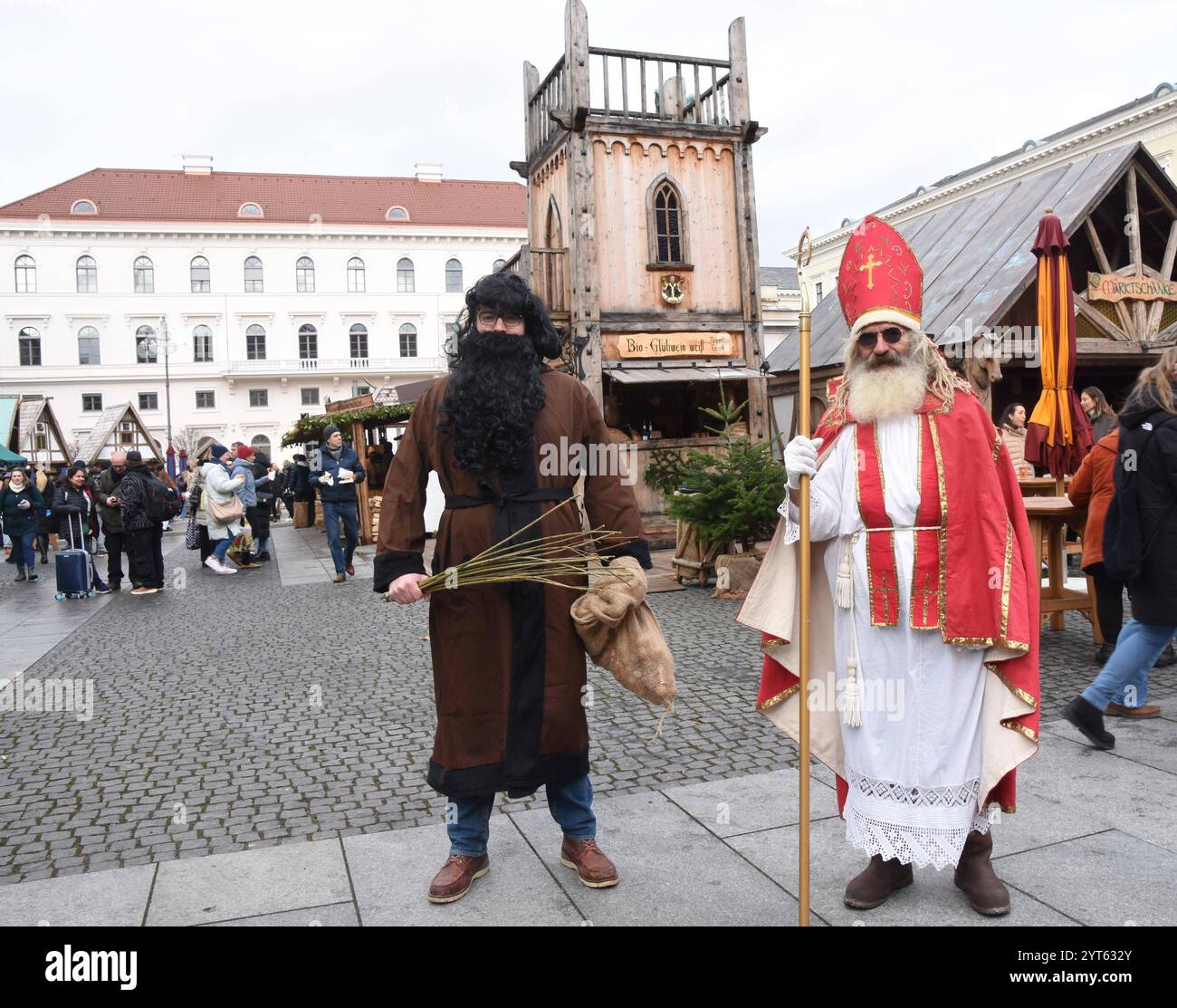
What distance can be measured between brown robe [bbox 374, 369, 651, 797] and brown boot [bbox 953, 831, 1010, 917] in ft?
4.10

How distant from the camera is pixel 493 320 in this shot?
333 centimetres

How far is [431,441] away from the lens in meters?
3.32

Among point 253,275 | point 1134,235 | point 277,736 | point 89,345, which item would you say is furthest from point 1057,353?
point 89,345

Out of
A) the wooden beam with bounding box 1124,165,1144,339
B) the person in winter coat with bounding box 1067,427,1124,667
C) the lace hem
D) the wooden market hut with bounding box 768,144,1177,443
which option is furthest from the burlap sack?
the wooden beam with bounding box 1124,165,1144,339

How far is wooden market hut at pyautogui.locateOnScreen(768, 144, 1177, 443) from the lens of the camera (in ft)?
40.4

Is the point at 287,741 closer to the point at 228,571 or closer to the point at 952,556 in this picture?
the point at 952,556

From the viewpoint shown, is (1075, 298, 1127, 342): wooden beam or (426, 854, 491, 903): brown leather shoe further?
(1075, 298, 1127, 342): wooden beam

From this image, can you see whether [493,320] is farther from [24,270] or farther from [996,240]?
[24,270]

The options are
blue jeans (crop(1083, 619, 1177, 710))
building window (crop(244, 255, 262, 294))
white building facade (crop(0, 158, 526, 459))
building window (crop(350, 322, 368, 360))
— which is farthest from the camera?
building window (crop(350, 322, 368, 360))

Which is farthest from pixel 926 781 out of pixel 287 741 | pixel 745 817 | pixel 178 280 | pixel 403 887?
pixel 178 280

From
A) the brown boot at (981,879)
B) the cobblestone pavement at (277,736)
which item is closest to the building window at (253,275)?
the cobblestone pavement at (277,736)

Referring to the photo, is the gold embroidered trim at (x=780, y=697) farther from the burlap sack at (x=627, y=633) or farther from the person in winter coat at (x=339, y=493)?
the person in winter coat at (x=339, y=493)

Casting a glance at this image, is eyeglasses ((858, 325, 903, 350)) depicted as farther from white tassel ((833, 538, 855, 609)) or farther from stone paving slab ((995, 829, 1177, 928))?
stone paving slab ((995, 829, 1177, 928))

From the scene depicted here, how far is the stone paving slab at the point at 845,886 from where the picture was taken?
9.86 ft
